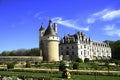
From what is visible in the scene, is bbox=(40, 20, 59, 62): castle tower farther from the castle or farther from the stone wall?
the stone wall

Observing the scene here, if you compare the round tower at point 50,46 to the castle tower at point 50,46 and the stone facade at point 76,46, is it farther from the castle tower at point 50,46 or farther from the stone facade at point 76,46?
the stone facade at point 76,46

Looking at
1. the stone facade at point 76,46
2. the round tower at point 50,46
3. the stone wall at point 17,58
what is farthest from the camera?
the stone facade at point 76,46

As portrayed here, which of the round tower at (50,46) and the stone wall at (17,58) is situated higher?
the round tower at (50,46)

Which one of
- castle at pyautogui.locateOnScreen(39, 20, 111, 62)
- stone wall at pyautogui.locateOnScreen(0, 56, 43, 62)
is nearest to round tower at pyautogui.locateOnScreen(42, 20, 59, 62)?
castle at pyautogui.locateOnScreen(39, 20, 111, 62)

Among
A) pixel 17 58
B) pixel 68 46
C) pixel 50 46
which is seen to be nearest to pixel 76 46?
pixel 68 46

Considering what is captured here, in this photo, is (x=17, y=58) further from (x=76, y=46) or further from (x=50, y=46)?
(x=76, y=46)

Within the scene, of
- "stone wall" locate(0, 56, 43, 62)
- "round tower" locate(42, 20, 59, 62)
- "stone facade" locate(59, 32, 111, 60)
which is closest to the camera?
"stone wall" locate(0, 56, 43, 62)

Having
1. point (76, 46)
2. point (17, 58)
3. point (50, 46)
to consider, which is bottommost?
point (17, 58)

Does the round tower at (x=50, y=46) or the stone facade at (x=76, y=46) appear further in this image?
the stone facade at (x=76, y=46)

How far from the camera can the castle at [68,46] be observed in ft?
131

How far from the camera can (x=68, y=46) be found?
51.3 metres

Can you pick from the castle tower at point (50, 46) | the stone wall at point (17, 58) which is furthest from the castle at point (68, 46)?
the stone wall at point (17, 58)

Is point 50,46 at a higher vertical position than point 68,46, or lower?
lower

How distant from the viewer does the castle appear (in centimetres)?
4000
